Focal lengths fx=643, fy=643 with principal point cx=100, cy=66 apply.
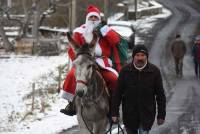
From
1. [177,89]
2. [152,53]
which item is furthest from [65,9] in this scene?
[177,89]

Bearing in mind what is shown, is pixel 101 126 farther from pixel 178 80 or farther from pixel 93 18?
pixel 178 80

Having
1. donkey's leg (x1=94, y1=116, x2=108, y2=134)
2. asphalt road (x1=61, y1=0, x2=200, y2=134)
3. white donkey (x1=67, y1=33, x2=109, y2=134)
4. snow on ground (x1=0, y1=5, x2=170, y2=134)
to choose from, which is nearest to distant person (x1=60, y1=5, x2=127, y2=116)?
white donkey (x1=67, y1=33, x2=109, y2=134)

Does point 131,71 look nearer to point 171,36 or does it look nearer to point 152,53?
point 152,53

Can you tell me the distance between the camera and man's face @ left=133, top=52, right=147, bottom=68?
8.63m

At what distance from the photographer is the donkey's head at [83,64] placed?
9.04 metres

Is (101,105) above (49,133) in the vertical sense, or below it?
above

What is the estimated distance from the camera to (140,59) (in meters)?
8.66

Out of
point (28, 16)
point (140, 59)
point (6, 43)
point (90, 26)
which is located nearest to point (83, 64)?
point (140, 59)

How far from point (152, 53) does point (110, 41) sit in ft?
76.3

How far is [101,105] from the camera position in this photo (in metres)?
10.0

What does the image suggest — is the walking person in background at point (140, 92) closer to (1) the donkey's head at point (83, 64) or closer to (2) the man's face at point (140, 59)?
(2) the man's face at point (140, 59)

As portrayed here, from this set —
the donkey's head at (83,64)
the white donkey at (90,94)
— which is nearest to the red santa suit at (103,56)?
the white donkey at (90,94)

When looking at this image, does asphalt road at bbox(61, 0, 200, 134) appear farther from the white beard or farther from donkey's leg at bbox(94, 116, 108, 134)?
the white beard

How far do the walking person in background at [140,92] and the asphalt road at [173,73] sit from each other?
15.9 ft
